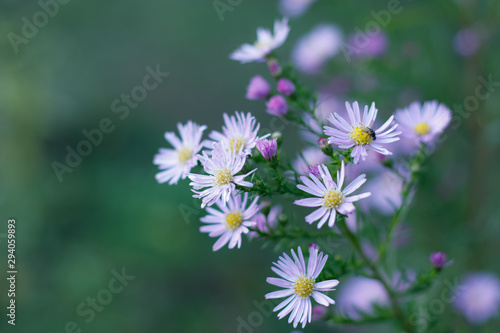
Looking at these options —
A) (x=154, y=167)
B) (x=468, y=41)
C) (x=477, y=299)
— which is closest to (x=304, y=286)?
(x=477, y=299)

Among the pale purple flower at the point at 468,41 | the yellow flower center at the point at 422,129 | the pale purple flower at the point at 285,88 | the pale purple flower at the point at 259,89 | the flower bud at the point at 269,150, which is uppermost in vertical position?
the pale purple flower at the point at 468,41

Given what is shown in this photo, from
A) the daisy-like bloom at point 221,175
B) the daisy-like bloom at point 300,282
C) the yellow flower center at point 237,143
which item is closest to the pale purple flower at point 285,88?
the yellow flower center at point 237,143

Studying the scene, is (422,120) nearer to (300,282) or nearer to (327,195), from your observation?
(327,195)

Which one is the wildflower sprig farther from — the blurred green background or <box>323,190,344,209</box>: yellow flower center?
the blurred green background

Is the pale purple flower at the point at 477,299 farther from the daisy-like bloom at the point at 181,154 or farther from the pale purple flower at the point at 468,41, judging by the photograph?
the daisy-like bloom at the point at 181,154

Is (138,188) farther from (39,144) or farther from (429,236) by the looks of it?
(429,236)

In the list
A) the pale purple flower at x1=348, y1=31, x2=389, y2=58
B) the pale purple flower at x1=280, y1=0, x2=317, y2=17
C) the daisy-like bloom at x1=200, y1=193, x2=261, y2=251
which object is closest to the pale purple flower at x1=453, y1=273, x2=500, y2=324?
the pale purple flower at x1=348, y1=31, x2=389, y2=58
